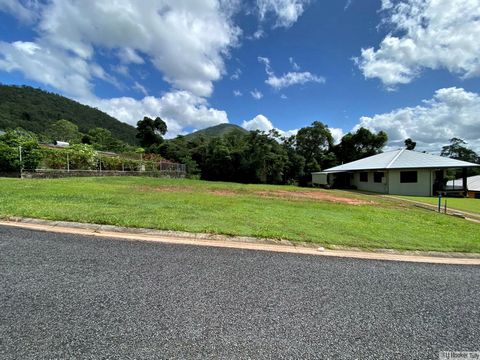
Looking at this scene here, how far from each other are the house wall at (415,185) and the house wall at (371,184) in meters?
0.48

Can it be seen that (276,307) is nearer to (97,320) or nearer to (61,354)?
(97,320)

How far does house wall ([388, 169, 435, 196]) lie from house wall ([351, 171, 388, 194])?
0.48 meters

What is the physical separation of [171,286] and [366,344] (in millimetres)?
1871

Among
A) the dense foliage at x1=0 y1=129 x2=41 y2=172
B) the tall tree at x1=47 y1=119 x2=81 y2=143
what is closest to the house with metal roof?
the dense foliage at x1=0 y1=129 x2=41 y2=172

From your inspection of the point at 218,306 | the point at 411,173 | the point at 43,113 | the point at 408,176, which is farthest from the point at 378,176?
the point at 43,113

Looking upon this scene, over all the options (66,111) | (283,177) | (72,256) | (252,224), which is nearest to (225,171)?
(283,177)

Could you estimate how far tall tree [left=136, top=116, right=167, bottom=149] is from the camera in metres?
48.7

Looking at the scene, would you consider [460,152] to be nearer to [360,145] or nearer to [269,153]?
[360,145]

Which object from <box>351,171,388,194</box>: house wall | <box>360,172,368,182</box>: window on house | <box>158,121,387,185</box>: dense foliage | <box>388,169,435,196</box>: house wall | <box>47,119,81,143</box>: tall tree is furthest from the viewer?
<box>47,119,81,143</box>: tall tree

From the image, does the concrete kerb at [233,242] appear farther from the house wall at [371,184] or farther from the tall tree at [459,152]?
the tall tree at [459,152]

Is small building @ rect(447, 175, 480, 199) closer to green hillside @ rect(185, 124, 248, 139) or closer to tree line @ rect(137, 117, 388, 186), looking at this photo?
tree line @ rect(137, 117, 388, 186)

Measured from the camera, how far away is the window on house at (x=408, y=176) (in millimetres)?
20781

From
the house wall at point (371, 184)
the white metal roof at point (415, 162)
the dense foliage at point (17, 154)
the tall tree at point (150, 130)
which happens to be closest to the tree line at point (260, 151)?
the tall tree at point (150, 130)

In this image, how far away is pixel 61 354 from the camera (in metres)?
1.60
